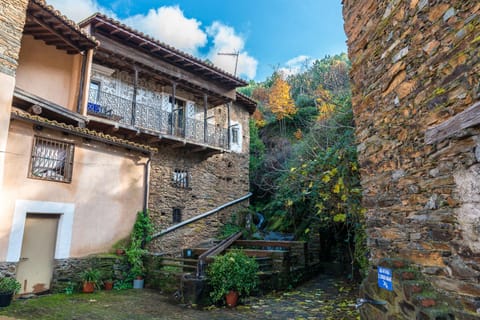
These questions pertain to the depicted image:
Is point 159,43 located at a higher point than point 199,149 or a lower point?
higher

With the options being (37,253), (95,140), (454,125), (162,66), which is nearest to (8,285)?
(37,253)

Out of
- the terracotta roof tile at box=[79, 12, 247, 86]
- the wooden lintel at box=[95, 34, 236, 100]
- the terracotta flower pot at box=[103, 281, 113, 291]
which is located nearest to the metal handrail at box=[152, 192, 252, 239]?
the terracotta flower pot at box=[103, 281, 113, 291]

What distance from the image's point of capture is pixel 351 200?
18.1 feet

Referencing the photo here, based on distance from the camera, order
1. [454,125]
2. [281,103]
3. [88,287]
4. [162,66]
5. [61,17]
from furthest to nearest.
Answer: [281,103], [162,66], [61,17], [88,287], [454,125]

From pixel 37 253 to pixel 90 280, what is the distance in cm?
135

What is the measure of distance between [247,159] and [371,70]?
1213 centimetres

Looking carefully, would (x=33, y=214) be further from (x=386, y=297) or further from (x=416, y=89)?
(x=416, y=89)

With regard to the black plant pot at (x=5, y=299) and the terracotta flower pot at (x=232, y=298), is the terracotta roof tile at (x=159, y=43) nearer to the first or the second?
the black plant pot at (x=5, y=299)

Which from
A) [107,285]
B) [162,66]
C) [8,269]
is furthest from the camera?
[162,66]

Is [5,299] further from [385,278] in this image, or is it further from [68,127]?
[385,278]

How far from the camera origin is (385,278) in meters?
3.01

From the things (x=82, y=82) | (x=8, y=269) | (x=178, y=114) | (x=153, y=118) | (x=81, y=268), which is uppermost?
(x=178, y=114)

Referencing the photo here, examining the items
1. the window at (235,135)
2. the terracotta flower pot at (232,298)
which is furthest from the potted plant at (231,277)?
the window at (235,135)

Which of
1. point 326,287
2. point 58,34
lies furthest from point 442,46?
point 58,34
